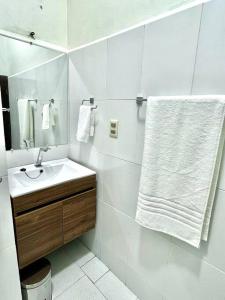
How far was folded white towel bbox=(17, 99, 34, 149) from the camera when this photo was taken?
4.98ft

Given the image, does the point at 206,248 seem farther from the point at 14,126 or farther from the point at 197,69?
the point at 14,126

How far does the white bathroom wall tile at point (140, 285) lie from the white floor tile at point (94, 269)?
0.25 meters

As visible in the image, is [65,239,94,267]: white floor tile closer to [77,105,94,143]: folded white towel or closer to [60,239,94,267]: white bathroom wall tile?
[60,239,94,267]: white bathroom wall tile

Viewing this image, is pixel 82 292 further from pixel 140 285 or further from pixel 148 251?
pixel 148 251

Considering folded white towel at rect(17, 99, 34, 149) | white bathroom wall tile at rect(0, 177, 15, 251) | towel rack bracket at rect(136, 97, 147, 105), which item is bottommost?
white bathroom wall tile at rect(0, 177, 15, 251)

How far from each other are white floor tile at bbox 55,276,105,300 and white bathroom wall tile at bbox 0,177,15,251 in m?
0.73

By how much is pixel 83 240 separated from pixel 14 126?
4.39 ft

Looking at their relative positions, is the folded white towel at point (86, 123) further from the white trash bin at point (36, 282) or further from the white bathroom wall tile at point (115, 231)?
the white trash bin at point (36, 282)

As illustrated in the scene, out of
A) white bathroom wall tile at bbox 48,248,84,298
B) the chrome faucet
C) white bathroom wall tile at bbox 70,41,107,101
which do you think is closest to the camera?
white bathroom wall tile at bbox 70,41,107,101

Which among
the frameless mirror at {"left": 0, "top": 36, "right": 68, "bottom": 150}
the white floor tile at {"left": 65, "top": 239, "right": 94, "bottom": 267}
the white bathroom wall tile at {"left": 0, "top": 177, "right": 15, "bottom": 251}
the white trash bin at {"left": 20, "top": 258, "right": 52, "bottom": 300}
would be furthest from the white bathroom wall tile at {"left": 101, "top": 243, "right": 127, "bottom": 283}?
the frameless mirror at {"left": 0, "top": 36, "right": 68, "bottom": 150}

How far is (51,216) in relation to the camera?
1306 millimetres

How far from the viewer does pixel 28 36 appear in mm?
1457

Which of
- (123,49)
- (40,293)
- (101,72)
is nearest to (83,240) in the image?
(40,293)

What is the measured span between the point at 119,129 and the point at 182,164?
54cm
